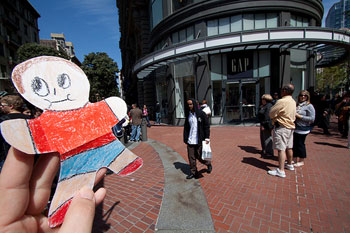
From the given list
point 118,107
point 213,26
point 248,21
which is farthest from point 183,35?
point 118,107

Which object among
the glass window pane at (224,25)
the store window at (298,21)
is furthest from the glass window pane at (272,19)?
the glass window pane at (224,25)

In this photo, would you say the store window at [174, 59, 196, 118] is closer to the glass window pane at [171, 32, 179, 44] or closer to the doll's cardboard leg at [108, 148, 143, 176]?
the glass window pane at [171, 32, 179, 44]

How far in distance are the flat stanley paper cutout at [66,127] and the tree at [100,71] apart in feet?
74.6

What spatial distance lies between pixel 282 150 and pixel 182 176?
2.23m

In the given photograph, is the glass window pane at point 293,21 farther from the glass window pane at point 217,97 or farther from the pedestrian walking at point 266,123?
the pedestrian walking at point 266,123

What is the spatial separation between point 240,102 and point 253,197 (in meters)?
9.39

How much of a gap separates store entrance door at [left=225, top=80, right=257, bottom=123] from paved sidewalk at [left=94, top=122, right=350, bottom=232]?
6.79 metres

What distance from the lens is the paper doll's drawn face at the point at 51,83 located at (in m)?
0.96

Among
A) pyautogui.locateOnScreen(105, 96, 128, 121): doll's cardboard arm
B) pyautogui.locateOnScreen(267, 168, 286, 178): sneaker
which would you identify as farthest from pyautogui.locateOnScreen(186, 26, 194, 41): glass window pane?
pyautogui.locateOnScreen(105, 96, 128, 121): doll's cardboard arm

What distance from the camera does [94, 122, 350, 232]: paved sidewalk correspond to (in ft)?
7.64

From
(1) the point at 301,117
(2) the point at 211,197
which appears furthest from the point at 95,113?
(1) the point at 301,117

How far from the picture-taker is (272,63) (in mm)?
10875

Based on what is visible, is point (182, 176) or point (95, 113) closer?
point (95, 113)

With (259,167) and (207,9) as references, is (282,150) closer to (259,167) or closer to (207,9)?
(259,167)
